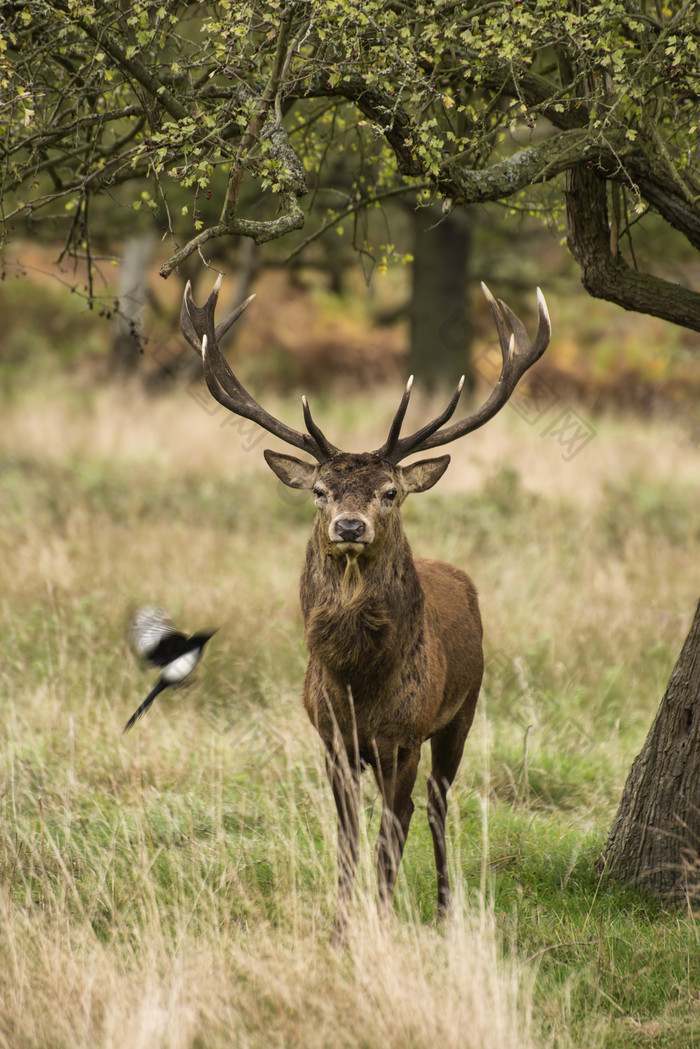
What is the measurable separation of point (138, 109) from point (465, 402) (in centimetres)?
1075

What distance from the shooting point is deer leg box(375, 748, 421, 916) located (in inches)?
165

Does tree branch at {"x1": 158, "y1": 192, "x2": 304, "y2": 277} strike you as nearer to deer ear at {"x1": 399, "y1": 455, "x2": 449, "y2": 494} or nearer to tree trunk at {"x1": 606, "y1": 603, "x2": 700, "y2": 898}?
deer ear at {"x1": 399, "y1": 455, "x2": 449, "y2": 494}

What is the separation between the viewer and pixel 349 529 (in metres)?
4.02

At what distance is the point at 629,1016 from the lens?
358cm

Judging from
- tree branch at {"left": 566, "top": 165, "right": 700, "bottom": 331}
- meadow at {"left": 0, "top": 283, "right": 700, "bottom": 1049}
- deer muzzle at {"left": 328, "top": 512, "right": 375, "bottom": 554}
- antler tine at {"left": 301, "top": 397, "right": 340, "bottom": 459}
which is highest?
tree branch at {"left": 566, "top": 165, "right": 700, "bottom": 331}

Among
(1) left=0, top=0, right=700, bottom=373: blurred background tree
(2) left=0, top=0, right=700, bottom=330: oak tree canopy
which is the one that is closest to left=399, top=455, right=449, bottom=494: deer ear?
(1) left=0, top=0, right=700, bottom=373: blurred background tree

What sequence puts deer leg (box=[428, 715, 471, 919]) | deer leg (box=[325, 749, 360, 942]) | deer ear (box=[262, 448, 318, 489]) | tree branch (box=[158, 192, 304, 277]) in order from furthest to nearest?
1. deer leg (box=[428, 715, 471, 919])
2. deer ear (box=[262, 448, 318, 489])
3. deer leg (box=[325, 749, 360, 942])
4. tree branch (box=[158, 192, 304, 277])

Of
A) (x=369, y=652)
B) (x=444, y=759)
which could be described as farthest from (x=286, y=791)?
(x=369, y=652)

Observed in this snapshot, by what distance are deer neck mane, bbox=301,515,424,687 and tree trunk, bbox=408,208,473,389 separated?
36.2 feet

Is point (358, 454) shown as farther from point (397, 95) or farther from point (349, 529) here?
point (397, 95)

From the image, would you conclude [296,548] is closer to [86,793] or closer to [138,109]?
[86,793]

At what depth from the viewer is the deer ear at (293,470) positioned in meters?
4.54

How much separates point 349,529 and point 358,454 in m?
0.42

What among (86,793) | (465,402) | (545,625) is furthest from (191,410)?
(86,793)
